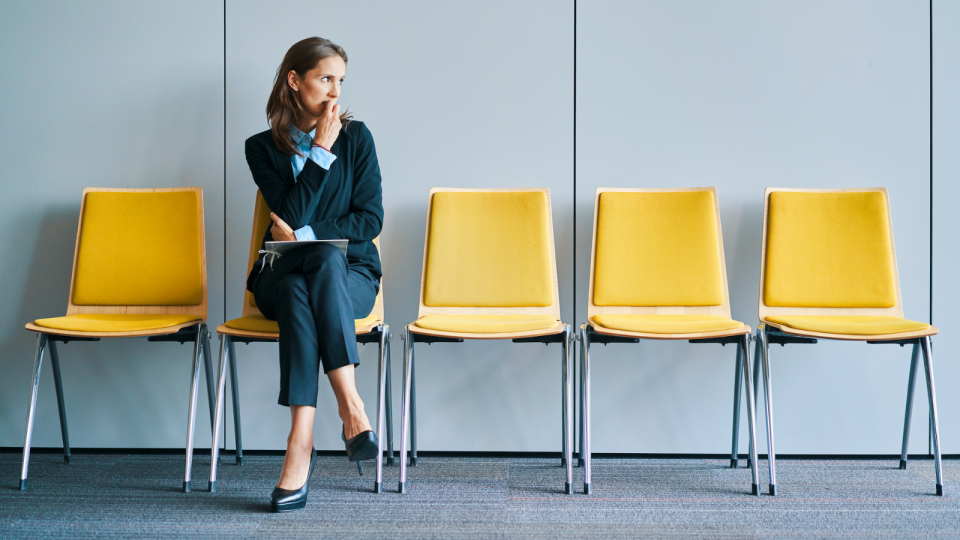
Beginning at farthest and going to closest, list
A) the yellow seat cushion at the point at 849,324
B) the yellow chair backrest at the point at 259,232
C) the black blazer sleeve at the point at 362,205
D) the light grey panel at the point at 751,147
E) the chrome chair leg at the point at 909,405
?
1. the light grey panel at the point at 751,147
2. the yellow chair backrest at the point at 259,232
3. the chrome chair leg at the point at 909,405
4. the black blazer sleeve at the point at 362,205
5. the yellow seat cushion at the point at 849,324

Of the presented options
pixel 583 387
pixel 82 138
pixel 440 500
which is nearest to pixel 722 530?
pixel 583 387

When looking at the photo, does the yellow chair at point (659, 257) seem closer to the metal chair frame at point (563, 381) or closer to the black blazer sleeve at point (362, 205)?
the metal chair frame at point (563, 381)

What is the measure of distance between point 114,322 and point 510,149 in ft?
4.89

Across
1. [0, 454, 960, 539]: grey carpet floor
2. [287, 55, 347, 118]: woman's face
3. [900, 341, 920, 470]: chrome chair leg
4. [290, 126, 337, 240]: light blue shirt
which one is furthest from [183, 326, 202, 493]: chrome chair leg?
[900, 341, 920, 470]: chrome chair leg

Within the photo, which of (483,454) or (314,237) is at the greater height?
(314,237)

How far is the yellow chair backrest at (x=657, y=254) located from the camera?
211cm

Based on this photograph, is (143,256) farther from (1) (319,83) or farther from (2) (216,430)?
(1) (319,83)

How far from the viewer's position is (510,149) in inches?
90.8

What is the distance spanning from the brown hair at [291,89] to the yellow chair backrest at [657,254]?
107cm

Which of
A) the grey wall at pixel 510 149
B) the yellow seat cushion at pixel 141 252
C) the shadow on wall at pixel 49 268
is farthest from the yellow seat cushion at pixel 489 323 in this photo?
the shadow on wall at pixel 49 268

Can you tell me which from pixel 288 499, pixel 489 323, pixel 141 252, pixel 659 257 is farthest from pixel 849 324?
pixel 141 252

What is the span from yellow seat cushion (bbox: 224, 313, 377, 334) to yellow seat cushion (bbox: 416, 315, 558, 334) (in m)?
0.17

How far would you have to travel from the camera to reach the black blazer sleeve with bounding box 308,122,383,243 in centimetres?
188

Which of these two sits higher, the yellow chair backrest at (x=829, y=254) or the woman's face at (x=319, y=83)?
the woman's face at (x=319, y=83)
